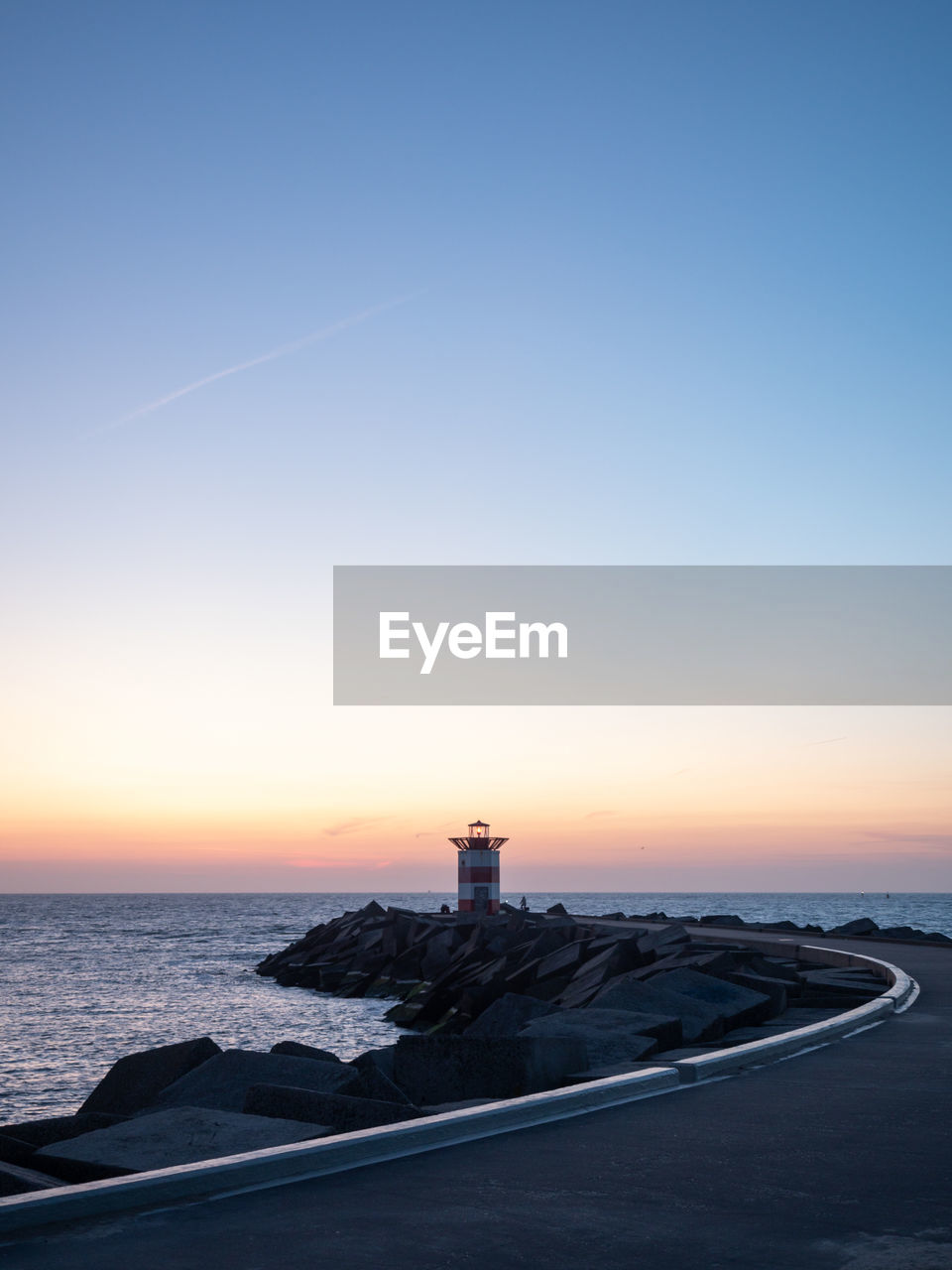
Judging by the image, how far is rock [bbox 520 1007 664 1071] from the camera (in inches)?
326

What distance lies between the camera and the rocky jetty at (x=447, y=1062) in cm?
589

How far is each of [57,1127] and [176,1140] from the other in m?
2.76

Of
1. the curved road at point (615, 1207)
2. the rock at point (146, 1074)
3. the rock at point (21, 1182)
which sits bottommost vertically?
the rock at point (146, 1074)

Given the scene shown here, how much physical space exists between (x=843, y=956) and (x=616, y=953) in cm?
339

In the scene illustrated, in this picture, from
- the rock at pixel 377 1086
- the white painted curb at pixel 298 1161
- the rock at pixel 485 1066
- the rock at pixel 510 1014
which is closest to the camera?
the white painted curb at pixel 298 1161

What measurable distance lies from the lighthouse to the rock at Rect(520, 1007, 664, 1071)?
31552 millimetres

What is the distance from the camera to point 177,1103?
8.48 metres

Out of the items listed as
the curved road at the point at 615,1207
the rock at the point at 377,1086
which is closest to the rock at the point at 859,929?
the rock at the point at 377,1086

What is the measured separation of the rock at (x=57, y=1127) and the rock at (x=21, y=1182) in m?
2.16

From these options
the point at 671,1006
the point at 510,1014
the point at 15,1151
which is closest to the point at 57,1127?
the point at 15,1151

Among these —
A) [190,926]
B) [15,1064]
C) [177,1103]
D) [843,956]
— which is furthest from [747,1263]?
[190,926]

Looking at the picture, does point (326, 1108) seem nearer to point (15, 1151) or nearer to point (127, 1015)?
point (15, 1151)

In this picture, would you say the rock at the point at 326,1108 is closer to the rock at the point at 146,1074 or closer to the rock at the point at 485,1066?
the rock at the point at 485,1066

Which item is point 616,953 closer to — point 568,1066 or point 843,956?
point 843,956
